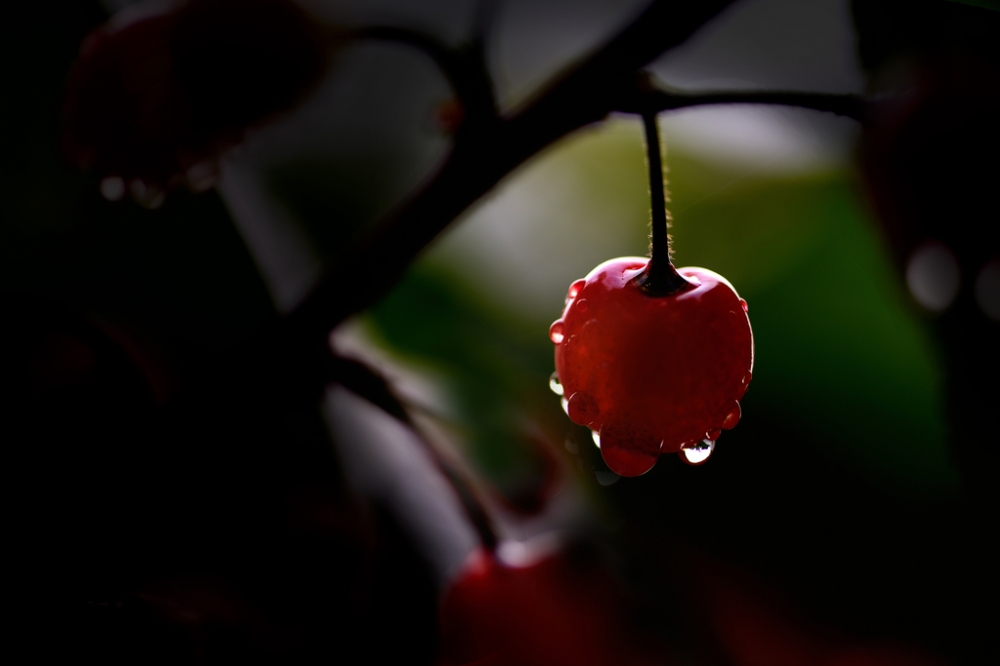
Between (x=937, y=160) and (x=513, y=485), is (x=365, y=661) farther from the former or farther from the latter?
(x=937, y=160)

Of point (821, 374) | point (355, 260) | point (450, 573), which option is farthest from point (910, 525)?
point (355, 260)

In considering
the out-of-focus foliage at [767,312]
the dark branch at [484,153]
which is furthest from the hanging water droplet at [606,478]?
the dark branch at [484,153]

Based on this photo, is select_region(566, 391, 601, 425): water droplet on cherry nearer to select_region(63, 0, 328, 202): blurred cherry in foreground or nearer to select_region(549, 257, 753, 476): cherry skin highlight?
select_region(549, 257, 753, 476): cherry skin highlight

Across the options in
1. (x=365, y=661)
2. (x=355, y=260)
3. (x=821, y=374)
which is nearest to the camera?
(x=355, y=260)

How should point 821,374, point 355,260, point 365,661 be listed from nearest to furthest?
point 355,260 < point 365,661 < point 821,374

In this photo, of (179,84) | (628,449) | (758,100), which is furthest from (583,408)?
(179,84)

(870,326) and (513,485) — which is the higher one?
(870,326)

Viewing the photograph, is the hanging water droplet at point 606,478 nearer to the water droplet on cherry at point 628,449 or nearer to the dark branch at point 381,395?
the dark branch at point 381,395
